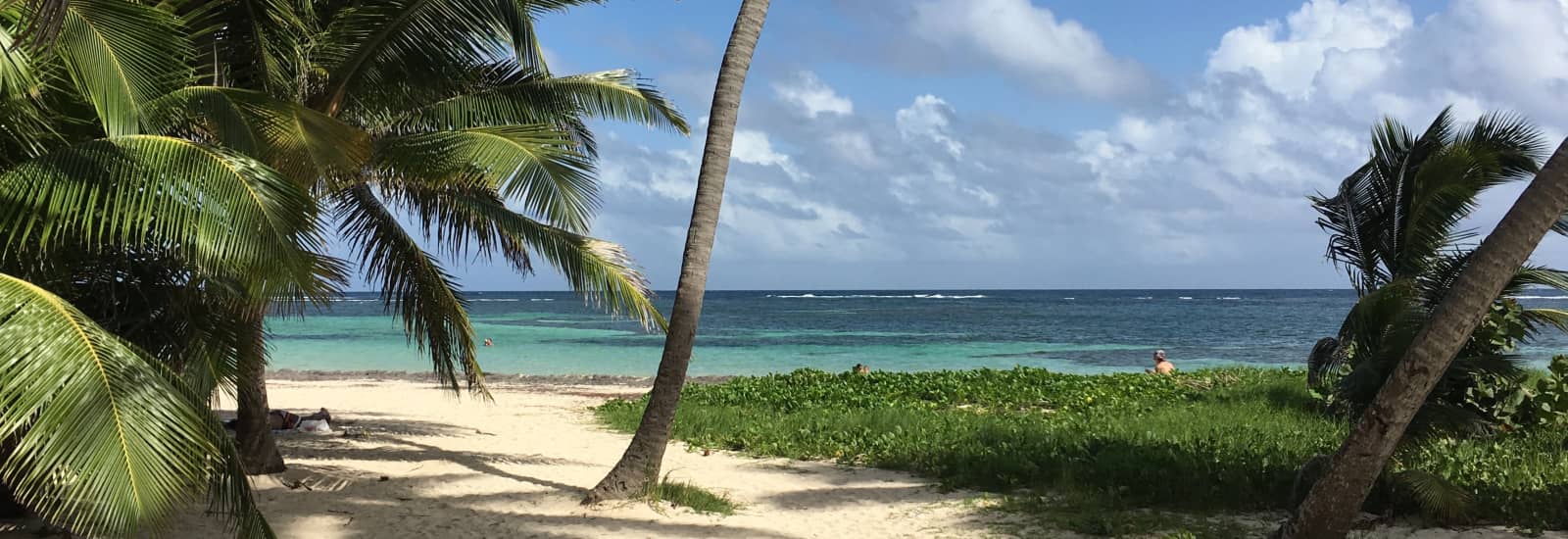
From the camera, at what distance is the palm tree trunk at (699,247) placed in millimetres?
7762

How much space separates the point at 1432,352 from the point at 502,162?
19.9 ft

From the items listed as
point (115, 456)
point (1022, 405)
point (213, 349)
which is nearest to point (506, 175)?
point (213, 349)

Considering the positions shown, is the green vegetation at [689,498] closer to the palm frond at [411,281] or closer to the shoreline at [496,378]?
the palm frond at [411,281]

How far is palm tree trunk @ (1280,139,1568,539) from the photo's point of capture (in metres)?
5.09

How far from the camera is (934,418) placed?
11586mm

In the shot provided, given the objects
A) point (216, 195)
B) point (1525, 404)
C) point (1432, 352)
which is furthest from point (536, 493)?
point (1525, 404)

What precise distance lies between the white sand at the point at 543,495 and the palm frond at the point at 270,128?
249 cm

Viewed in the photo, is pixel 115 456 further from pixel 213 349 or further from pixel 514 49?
pixel 514 49

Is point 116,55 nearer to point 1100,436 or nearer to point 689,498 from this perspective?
point 689,498

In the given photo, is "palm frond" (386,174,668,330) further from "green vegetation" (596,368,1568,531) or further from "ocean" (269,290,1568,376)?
"ocean" (269,290,1568,376)

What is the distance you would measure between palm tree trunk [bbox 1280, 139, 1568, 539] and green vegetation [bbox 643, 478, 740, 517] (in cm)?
396

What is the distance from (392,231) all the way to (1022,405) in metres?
8.03

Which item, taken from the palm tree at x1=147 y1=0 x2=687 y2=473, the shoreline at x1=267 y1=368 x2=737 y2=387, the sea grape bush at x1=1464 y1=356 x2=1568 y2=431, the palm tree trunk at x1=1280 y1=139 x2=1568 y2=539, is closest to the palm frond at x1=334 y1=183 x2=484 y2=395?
the palm tree at x1=147 y1=0 x2=687 y2=473

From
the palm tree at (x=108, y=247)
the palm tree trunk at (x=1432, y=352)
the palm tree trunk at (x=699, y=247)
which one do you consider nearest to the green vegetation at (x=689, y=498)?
the palm tree trunk at (x=699, y=247)
